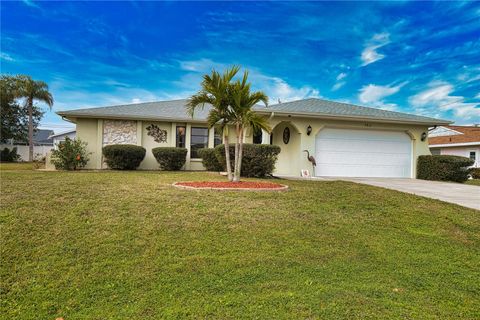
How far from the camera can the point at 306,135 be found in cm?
1245

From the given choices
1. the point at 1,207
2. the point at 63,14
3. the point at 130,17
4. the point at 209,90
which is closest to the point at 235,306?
the point at 1,207

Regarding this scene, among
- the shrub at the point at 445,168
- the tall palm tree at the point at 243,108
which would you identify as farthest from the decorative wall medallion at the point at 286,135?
the shrub at the point at 445,168

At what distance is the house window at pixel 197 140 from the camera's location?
14.6 metres

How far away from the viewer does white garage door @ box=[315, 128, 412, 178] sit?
1277 cm

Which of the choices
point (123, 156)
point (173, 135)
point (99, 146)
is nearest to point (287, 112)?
point (173, 135)

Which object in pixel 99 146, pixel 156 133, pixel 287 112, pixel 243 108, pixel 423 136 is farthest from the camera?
pixel 156 133

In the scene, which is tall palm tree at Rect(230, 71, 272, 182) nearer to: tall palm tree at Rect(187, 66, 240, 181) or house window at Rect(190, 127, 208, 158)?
tall palm tree at Rect(187, 66, 240, 181)

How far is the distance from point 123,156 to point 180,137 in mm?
2940

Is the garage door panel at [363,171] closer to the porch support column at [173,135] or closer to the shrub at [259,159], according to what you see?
the shrub at [259,159]

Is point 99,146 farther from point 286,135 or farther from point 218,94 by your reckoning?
point 286,135

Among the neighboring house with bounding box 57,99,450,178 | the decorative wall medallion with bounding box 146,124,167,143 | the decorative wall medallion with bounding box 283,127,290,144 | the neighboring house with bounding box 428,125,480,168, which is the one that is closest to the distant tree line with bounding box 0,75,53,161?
the neighboring house with bounding box 57,99,450,178

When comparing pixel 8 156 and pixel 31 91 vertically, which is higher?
pixel 31 91

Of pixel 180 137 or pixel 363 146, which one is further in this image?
pixel 180 137

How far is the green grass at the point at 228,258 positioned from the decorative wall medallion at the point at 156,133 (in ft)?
27.2
